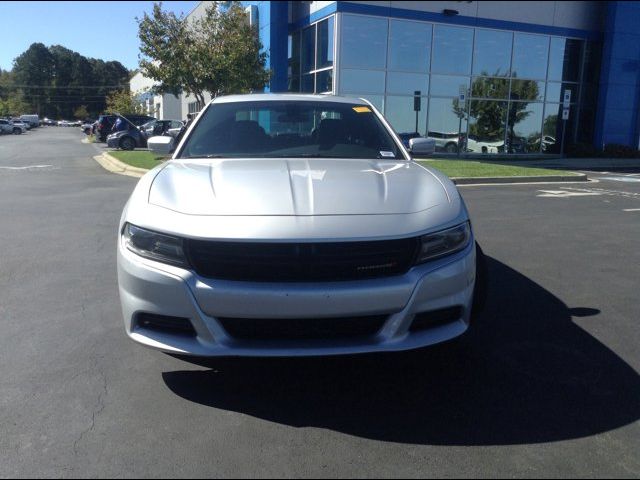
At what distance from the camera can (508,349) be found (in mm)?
3594

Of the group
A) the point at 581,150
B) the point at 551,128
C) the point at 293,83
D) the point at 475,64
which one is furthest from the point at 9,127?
the point at 581,150

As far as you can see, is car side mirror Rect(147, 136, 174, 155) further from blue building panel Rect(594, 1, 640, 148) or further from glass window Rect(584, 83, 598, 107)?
glass window Rect(584, 83, 598, 107)

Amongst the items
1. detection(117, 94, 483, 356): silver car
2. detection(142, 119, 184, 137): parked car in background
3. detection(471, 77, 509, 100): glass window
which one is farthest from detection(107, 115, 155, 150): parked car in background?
detection(117, 94, 483, 356): silver car

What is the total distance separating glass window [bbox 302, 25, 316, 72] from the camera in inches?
891

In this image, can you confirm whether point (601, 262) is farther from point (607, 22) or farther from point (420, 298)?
point (607, 22)

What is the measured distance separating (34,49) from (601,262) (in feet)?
537

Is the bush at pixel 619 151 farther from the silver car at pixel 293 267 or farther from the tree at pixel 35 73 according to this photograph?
→ the tree at pixel 35 73

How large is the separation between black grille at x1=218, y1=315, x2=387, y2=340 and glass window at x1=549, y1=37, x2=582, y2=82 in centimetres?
2487

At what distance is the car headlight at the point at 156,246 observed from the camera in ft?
8.86

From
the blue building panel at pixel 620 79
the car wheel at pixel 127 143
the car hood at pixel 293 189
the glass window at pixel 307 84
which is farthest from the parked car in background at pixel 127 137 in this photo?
the car hood at pixel 293 189

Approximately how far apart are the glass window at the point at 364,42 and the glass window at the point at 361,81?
0.23m

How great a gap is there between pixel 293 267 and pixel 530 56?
79.2 feet

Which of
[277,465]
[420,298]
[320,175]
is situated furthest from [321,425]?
[320,175]

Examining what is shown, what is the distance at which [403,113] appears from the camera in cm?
2180
